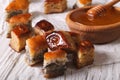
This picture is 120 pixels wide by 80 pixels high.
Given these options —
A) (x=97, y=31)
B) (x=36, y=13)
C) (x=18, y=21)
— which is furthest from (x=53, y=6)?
(x=97, y=31)

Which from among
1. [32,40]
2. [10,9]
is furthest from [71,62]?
[10,9]

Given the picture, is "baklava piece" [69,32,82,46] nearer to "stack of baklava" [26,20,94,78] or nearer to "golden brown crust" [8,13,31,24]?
"stack of baklava" [26,20,94,78]

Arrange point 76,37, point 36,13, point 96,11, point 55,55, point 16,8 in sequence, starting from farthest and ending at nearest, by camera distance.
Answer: point 36,13 < point 16,8 < point 96,11 < point 76,37 < point 55,55

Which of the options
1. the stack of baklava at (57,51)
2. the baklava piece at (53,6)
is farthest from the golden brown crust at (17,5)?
the stack of baklava at (57,51)

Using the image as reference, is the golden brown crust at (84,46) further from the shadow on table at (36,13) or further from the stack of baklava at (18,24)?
the shadow on table at (36,13)

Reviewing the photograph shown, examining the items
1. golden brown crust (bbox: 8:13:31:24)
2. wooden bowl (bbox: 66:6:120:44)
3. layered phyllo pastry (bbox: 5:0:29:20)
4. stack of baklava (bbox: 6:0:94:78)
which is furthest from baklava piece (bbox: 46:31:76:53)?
layered phyllo pastry (bbox: 5:0:29:20)

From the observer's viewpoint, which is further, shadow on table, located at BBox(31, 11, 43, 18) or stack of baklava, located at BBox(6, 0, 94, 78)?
shadow on table, located at BBox(31, 11, 43, 18)

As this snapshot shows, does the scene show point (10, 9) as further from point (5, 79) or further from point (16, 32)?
point (5, 79)

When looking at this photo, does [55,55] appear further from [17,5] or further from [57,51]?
[17,5]
